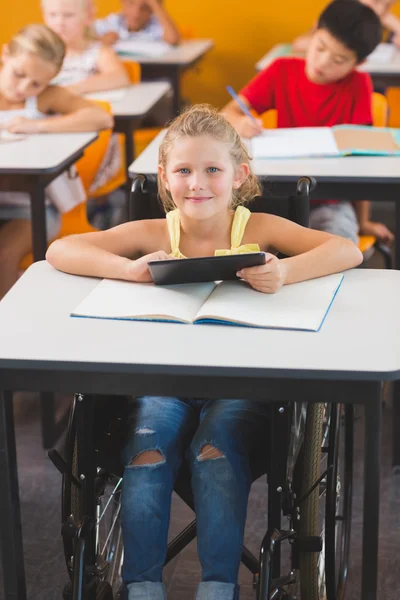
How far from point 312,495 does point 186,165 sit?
650 millimetres

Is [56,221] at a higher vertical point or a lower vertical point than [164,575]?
higher

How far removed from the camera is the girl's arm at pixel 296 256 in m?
1.70

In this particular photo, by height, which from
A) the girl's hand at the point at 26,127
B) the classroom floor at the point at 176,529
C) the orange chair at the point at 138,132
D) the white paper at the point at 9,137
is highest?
the girl's hand at the point at 26,127

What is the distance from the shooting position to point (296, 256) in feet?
5.94

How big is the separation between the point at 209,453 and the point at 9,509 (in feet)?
1.14

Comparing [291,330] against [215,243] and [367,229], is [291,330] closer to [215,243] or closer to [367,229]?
[215,243]

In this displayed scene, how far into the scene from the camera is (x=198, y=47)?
5.22 metres

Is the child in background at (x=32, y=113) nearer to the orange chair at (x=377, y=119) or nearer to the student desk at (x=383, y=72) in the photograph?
the orange chair at (x=377, y=119)

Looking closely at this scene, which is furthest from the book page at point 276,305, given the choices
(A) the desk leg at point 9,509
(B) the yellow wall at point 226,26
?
(B) the yellow wall at point 226,26

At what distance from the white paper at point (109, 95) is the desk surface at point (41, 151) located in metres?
0.85

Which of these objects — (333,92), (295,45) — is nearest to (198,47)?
(295,45)

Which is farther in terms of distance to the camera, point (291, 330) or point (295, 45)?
point (295, 45)

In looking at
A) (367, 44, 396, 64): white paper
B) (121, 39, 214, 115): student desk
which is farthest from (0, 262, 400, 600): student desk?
(121, 39, 214, 115): student desk

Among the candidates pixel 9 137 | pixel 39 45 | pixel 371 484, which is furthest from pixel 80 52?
pixel 371 484
